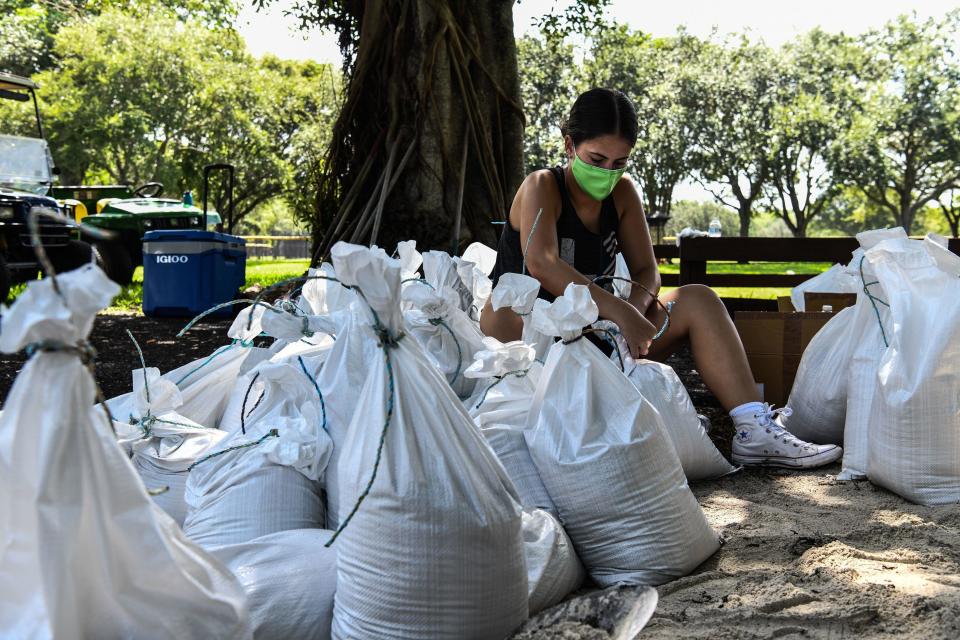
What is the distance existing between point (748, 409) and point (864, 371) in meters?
0.37

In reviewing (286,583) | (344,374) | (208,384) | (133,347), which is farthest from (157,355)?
(286,583)

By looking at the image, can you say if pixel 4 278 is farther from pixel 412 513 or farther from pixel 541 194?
pixel 412 513

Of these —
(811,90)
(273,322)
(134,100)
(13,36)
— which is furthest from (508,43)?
(811,90)

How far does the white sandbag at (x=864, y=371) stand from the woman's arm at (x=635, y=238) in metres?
0.71

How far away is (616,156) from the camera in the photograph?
285cm

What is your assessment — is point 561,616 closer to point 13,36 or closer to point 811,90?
point 13,36

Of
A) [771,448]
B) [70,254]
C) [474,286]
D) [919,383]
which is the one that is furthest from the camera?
[70,254]

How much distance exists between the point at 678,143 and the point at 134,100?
15.5 metres

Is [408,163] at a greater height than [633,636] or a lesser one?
greater

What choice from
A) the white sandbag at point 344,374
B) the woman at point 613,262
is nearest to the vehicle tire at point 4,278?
the woman at point 613,262

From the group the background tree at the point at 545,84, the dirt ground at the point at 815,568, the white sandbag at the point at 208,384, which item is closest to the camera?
the dirt ground at the point at 815,568

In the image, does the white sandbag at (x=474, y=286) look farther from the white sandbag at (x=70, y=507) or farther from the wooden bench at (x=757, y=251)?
the wooden bench at (x=757, y=251)

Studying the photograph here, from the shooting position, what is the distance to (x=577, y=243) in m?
3.06

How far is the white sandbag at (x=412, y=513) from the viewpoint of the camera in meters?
1.39
